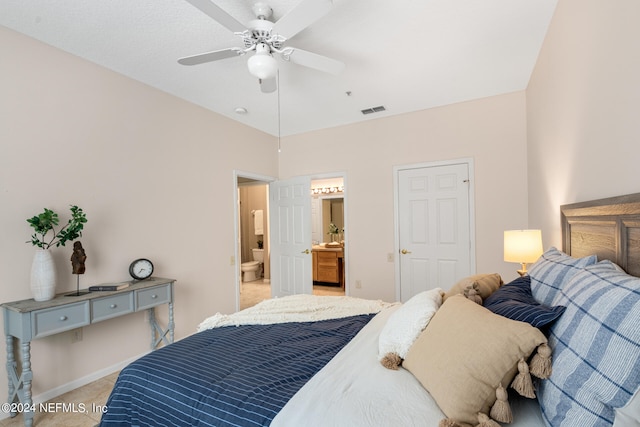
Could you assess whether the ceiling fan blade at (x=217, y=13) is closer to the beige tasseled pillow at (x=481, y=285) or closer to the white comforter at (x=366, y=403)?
the white comforter at (x=366, y=403)

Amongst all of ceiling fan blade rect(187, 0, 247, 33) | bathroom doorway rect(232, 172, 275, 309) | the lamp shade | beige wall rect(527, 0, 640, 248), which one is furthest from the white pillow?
bathroom doorway rect(232, 172, 275, 309)

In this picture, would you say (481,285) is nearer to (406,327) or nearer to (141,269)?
(406,327)

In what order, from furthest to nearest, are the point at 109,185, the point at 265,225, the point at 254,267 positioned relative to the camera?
the point at 265,225
the point at 254,267
the point at 109,185

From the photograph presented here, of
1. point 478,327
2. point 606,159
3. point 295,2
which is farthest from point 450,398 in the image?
point 295,2

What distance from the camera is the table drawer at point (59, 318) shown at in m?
1.99

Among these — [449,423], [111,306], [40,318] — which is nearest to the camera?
[449,423]

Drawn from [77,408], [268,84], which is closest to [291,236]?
[268,84]

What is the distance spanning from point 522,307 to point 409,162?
2.98 m

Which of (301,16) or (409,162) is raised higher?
(301,16)

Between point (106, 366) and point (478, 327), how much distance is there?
10.2 ft

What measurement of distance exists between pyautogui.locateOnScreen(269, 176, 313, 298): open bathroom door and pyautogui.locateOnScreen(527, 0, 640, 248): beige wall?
2.87 m

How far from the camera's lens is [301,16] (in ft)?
5.30

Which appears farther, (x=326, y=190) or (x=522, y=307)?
(x=326, y=190)

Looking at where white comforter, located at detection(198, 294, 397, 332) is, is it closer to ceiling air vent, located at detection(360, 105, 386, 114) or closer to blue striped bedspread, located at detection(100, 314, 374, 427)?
blue striped bedspread, located at detection(100, 314, 374, 427)
